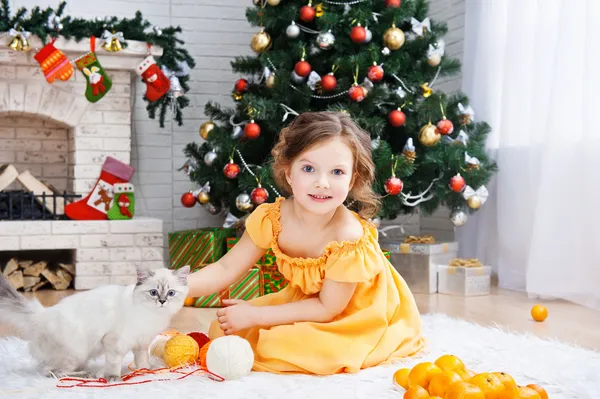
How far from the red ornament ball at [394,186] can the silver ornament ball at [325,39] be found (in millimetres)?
680

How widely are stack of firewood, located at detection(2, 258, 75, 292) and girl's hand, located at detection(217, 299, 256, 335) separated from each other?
2.10 metres

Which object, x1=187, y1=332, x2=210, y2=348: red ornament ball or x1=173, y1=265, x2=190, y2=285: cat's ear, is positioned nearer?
x1=173, y1=265, x2=190, y2=285: cat's ear

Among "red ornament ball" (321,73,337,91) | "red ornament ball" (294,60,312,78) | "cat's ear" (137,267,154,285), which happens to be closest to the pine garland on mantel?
"red ornament ball" (294,60,312,78)

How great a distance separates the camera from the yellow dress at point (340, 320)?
74.6 inches

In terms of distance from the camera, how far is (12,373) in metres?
1.87

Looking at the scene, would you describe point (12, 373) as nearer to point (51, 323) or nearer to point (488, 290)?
point (51, 323)

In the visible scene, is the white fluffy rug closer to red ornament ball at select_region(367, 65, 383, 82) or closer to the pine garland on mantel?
red ornament ball at select_region(367, 65, 383, 82)

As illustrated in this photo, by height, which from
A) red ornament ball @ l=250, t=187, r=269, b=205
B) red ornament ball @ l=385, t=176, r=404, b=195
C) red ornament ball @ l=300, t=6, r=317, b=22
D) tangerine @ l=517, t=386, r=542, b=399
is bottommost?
tangerine @ l=517, t=386, r=542, b=399

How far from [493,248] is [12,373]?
8.95 ft

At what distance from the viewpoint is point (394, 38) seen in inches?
134

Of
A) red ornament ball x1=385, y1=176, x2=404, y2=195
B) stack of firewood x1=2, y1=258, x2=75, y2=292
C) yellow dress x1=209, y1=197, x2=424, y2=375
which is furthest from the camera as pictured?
stack of firewood x1=2, y1=258, x2=75, y2=292

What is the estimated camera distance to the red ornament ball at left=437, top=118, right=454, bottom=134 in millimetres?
3457

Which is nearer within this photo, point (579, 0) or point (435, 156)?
point (579, 0)

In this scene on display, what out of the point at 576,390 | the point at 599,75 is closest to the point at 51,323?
the point at 576,390
